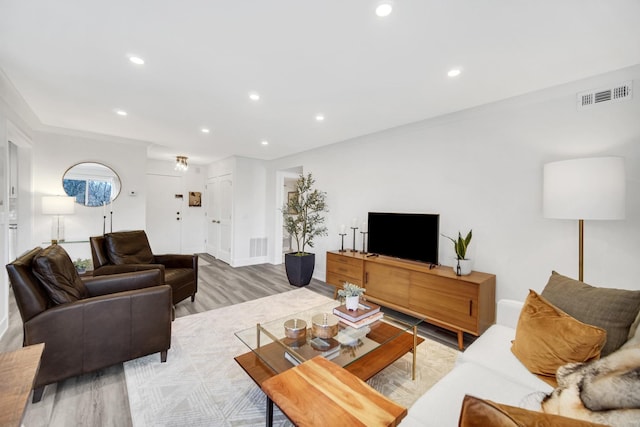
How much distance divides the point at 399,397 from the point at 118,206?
5020mm

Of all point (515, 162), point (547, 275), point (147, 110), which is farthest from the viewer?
point (147, 110)

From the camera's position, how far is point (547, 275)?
7.86ft

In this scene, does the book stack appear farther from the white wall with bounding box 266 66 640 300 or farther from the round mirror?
the round mirror

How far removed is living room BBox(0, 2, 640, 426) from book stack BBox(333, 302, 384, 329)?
4.59 ft

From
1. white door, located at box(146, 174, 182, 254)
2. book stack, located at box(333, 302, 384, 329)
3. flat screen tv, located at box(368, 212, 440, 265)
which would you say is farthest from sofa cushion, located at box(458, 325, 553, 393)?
white door, located at box(146, 174, 182, 254)

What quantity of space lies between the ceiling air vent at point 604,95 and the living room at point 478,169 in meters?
0.04

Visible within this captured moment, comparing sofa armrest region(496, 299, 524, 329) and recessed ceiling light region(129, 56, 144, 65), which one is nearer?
sofa armrest region(496, 299, 524, 329)

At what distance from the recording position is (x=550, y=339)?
134 cm

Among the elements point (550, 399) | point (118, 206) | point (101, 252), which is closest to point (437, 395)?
point (550, 399)

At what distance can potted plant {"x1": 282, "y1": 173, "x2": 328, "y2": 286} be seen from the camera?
4.27 meters

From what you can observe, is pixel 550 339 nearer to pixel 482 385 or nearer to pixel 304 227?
pixel 482 385

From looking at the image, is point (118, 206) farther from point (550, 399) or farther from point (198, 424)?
point (550, 399)

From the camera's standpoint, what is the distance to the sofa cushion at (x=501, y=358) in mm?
1330

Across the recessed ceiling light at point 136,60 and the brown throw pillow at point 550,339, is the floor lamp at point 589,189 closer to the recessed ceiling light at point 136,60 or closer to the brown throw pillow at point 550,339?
the brown throw pillow at point 550,339
